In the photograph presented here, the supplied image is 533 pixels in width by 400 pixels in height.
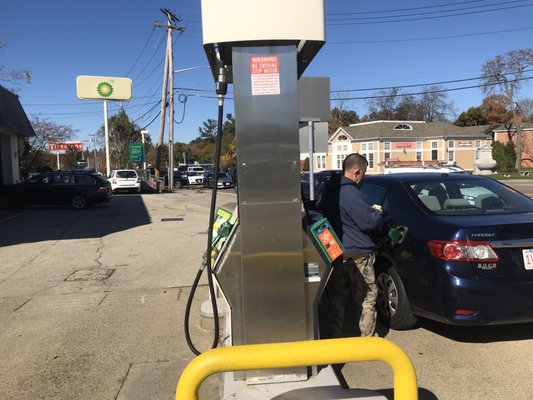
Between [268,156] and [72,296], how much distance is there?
4.60 metres

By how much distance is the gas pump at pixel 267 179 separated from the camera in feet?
9.64

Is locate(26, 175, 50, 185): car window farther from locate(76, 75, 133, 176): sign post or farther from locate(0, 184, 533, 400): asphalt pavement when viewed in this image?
locate(76, 75, 133, 176): sign post

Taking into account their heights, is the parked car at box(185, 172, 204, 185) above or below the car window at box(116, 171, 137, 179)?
below

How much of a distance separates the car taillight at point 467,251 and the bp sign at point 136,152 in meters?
38.7

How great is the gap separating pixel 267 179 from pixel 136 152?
39.4 m

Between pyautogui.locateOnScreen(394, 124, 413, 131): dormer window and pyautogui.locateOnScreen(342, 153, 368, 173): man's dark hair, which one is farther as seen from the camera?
pyautogui.locateOnScreen(394, 124, 413, 131): dormer window

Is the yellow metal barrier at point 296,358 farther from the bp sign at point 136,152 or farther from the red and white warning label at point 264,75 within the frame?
the bp sign at point 136,152

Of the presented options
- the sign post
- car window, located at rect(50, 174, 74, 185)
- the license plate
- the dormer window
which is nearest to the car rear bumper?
the license plate

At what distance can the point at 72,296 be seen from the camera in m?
6.35

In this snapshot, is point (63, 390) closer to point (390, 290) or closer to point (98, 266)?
point (390, 290)

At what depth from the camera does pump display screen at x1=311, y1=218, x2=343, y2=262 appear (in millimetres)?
3201

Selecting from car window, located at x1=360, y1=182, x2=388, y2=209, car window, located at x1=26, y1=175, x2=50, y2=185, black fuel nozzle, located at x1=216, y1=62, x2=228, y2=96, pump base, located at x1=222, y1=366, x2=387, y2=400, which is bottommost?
pump base, located at x1=222, y1=366, x2=387, y2=400

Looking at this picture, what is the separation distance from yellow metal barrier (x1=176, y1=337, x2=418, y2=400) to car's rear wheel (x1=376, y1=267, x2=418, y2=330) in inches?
88.2

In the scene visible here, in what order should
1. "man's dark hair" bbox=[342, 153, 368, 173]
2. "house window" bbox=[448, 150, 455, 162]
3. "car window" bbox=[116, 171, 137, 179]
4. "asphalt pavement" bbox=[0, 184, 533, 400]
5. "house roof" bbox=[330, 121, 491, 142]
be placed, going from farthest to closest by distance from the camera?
1. "house window" bbox=[448, 150, 455, 162]
2. "house roof" bbox=[330, 121, 491, 142]
3. "car window" bbox=[116, 171, 137, 179]
4. "man's dark hair" bbox=[342, 153, 368, 173]
5. "asphalt pavement" bbox=[0, 184, 533, 400]
